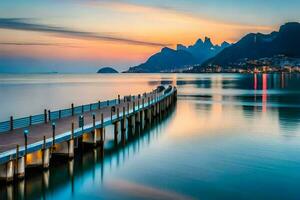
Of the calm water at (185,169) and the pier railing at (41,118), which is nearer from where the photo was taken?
the calm water at (185,169)

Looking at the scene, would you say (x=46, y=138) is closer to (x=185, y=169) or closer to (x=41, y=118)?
(x=41, y=118)

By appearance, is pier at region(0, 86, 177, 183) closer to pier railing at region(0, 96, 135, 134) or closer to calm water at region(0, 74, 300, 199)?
pier railing at region(0, 96, 135, 134)

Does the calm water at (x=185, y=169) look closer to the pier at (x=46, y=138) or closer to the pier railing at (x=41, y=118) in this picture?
the pier at (x=46, y=138)

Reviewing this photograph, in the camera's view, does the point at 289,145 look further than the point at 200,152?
Yes

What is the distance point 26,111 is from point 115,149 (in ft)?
114

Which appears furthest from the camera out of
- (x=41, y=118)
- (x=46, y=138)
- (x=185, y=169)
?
(x=41, y=118)

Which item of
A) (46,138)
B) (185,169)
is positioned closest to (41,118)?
(46,138)

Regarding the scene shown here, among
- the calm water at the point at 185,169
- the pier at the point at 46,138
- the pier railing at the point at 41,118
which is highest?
the pier railing at the point at 41,118

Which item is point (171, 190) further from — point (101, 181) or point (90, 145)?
point (90, 145)

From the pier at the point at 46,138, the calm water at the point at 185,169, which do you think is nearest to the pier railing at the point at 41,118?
the pier at the point at 46,138

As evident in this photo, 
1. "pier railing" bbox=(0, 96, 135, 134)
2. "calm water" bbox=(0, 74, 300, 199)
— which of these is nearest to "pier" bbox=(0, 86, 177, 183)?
"pier railing" bbox=(0, 96, 135, 134)

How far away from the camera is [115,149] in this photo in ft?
100

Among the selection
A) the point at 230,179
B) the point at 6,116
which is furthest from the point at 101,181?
the point at 6,116

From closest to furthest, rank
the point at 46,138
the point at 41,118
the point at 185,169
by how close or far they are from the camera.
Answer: the point at 46,138 < the point at 185,169 < the point at 41,118
